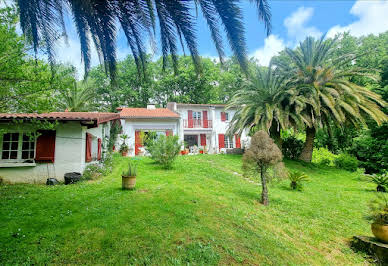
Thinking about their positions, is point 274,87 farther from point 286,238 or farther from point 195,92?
point 195,92

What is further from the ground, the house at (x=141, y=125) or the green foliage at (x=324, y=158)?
the house at (x=141, y=125)

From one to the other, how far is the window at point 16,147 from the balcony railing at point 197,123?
15.1 meters

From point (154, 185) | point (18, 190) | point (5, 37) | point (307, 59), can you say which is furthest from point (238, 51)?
point (307, 59)

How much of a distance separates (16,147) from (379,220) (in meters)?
12.5

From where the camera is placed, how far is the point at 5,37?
5.01 meters

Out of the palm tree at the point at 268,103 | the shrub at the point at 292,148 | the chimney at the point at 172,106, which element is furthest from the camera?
the chimney at the point at 172,106

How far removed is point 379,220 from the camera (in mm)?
4566

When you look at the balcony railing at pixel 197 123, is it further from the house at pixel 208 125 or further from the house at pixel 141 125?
the house at pixel 141 125

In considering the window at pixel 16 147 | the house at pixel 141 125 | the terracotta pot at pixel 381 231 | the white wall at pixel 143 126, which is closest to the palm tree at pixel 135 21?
the terracotta pot at pixel 381 231

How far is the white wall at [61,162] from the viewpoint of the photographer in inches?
343

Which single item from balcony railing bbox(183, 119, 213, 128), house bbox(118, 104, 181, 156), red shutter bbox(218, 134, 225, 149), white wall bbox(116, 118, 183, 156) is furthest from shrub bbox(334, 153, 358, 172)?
house bbox(118, 104, 181, 156)

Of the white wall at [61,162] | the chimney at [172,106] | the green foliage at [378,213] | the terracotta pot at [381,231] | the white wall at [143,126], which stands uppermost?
the chimney at [172,106]

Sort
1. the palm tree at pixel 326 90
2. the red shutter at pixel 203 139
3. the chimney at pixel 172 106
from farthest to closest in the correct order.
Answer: the red shutter at pixel 203 139, the chimney at pixel 172 106, the palm tree at pixel 326 90

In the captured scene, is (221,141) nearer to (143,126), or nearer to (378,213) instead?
(143,126)
